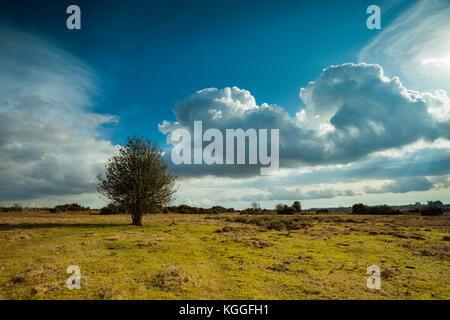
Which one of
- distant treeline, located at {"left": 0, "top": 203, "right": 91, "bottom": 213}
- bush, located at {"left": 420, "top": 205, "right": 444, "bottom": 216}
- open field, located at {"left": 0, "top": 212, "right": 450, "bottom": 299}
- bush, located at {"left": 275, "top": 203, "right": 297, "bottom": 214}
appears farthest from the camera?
bush, located at {"left": 275, "top": 203, "right": 297, "bottom": 214}

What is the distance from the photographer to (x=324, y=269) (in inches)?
446

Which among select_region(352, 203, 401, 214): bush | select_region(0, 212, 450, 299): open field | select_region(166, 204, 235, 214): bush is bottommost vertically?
select_region(166, 204, 235, 214): bush

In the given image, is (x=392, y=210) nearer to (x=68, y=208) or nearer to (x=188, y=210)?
(x=188, y=210)

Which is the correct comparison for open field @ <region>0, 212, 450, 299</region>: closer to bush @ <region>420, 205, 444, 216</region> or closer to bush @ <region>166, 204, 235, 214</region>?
bush @ <region>420, 205, 444, 216</region>

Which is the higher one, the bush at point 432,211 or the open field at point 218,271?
the open field at point 218,271

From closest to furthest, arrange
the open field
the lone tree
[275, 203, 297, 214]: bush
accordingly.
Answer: the open field, the lone tree, [275, 203, 297, 214]: bush

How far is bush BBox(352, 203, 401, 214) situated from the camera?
68.6 meters

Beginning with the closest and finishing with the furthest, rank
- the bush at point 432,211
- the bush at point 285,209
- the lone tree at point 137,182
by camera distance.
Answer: the lone tree at point 137,182, the bush at point 432,211, the bush at point 285,209

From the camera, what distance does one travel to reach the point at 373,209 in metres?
74.1

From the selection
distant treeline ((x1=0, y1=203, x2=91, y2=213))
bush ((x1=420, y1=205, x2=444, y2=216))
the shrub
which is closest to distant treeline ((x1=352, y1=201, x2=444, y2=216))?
bush ((x1=420, y1=205, x2=444, y2=216))

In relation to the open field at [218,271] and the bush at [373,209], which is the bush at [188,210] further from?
the open field at [218,271]

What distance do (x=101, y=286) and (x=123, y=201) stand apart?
78.3ft

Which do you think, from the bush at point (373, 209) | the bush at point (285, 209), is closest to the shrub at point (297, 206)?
the bush at point (285, 209)

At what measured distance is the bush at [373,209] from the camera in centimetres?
6862
